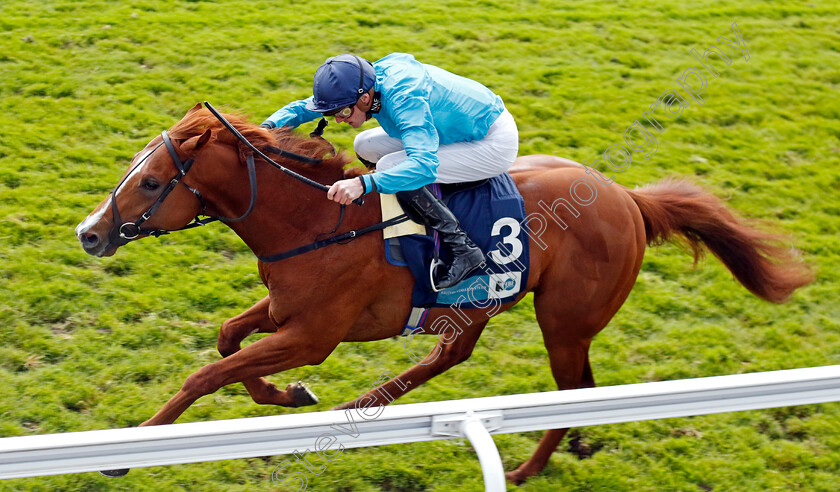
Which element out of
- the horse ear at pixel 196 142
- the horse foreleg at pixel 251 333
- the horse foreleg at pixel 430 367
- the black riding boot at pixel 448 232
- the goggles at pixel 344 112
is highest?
the goggles at pixel 344 112

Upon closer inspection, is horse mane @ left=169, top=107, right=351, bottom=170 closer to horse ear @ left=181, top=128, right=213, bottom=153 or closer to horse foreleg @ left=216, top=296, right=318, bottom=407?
horse ear @ left=181, top=128, right=213, bottom=153

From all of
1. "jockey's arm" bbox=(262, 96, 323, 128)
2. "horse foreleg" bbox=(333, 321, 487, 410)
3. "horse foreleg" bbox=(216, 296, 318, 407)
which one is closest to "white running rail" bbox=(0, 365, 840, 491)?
"horse foreleg" bbox=(216, 296, 318, 407)

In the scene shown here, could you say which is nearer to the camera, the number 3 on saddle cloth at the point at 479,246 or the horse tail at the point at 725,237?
the number 3 on saddle cloth at the point at 479,246

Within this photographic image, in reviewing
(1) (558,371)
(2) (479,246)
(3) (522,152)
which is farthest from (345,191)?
(3) (522,152)

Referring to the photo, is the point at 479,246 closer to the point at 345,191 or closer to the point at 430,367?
the point at 345,191

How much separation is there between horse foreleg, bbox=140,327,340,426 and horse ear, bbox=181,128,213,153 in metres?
0.89

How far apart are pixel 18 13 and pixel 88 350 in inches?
198

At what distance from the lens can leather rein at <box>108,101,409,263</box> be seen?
329 cm

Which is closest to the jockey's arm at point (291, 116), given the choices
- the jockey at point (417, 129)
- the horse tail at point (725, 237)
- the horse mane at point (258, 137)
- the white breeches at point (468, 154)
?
the jockey at point (417, 129)

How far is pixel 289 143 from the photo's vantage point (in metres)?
3.64

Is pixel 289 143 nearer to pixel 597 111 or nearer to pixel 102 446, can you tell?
pixel 102 446

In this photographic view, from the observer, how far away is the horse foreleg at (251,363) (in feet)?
11.2

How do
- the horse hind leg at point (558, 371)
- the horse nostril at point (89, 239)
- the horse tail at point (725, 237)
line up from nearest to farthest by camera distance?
the horse nostril at point (89, 239) → the horse hind leg at point (558, 371) → the horse tail at point (725, 237)

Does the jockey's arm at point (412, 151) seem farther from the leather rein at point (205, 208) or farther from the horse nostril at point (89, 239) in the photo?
the horse nostril at point (89, 239)
